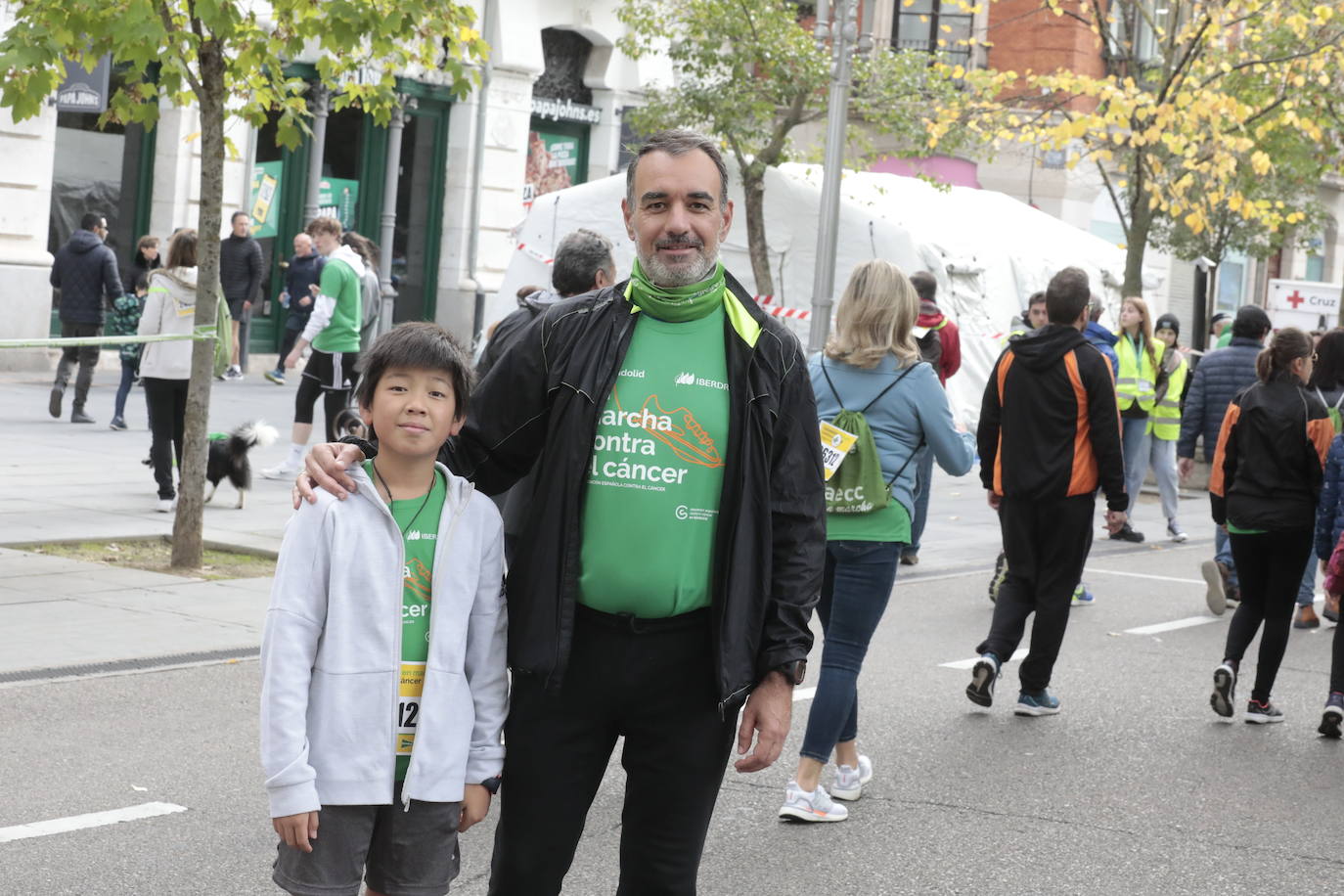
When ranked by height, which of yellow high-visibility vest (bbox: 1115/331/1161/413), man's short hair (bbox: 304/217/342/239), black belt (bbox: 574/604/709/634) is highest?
man's short hair (bbox: 304/217/342/239)

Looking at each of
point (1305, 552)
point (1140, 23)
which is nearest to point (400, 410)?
point (1305, 552)

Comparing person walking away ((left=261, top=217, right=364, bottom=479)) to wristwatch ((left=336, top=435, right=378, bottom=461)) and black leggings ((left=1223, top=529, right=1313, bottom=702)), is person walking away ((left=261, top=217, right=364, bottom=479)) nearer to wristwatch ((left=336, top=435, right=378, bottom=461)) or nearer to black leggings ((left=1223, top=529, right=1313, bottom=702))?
black leggings ((left=1223, top=529, right=1313, bottom=702))

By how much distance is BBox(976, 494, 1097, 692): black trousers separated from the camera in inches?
306

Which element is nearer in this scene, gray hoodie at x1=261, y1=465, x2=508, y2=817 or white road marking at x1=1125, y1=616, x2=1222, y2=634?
gray hoodie at x1=261, y1=465, x2=508, y2=817

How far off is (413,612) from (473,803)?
368 mm

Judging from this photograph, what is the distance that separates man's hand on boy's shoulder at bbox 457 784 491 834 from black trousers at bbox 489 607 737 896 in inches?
3.4

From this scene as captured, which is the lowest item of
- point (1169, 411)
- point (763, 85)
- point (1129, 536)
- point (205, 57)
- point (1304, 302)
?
point (1129, 536)

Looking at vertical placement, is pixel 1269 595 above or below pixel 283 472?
above

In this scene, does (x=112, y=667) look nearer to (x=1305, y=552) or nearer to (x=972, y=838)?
(x=972, y=838)

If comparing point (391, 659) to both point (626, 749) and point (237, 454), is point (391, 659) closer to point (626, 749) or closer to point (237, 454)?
point (626, 749)

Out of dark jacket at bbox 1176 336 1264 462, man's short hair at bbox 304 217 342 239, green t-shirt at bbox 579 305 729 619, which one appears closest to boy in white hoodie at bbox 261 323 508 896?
green t-shirt at bbox 579 305 729 619

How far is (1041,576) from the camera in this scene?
7867 mm

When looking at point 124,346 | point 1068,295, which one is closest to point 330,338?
point 124,346

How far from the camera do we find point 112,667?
757 centimetres
